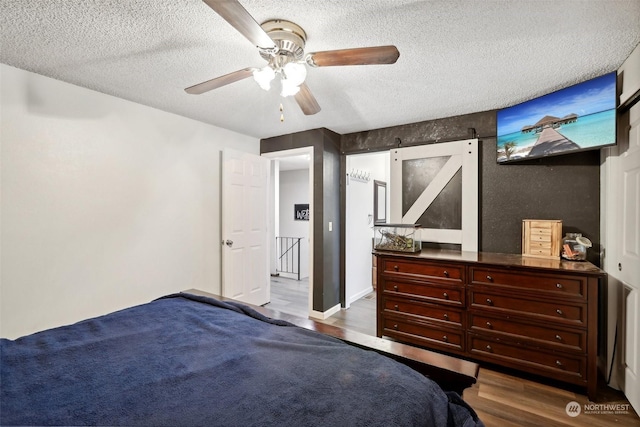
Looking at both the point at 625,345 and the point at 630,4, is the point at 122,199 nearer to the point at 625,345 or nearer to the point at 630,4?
the point at 630,4

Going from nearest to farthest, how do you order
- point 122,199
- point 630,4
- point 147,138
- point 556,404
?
point 630,4, point 556,404, point 122,199, point 147,138

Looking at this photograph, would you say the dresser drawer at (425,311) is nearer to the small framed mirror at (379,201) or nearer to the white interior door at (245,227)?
the white interior door at (245,227)

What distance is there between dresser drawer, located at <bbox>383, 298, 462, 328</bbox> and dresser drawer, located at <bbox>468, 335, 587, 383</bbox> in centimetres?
20

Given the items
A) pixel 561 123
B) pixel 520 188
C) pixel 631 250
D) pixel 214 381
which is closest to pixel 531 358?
pixel 631 250

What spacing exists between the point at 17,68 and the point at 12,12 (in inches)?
34.7

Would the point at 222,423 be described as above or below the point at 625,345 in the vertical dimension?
above

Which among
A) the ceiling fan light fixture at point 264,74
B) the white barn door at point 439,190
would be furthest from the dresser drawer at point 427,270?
the ceiling fan light fixture at point 264,74

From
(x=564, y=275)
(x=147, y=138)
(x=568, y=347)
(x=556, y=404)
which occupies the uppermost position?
(x=147, y=138)

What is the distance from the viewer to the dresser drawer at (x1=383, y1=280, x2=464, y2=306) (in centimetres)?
262

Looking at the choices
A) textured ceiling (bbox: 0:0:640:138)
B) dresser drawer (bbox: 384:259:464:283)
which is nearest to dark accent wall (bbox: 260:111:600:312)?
textured ceiling (bbox: 0:0:640:138)

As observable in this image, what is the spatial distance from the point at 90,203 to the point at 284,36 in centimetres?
226

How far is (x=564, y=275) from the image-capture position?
2172 mm

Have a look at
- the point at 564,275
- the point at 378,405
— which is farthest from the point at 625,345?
the point at 378,405

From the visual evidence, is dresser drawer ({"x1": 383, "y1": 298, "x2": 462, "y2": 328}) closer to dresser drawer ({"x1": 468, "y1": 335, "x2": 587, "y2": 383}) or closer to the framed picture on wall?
dresser drawer ({"x1": 468, "y1": 335, "x2": 587, "y2": 383})
